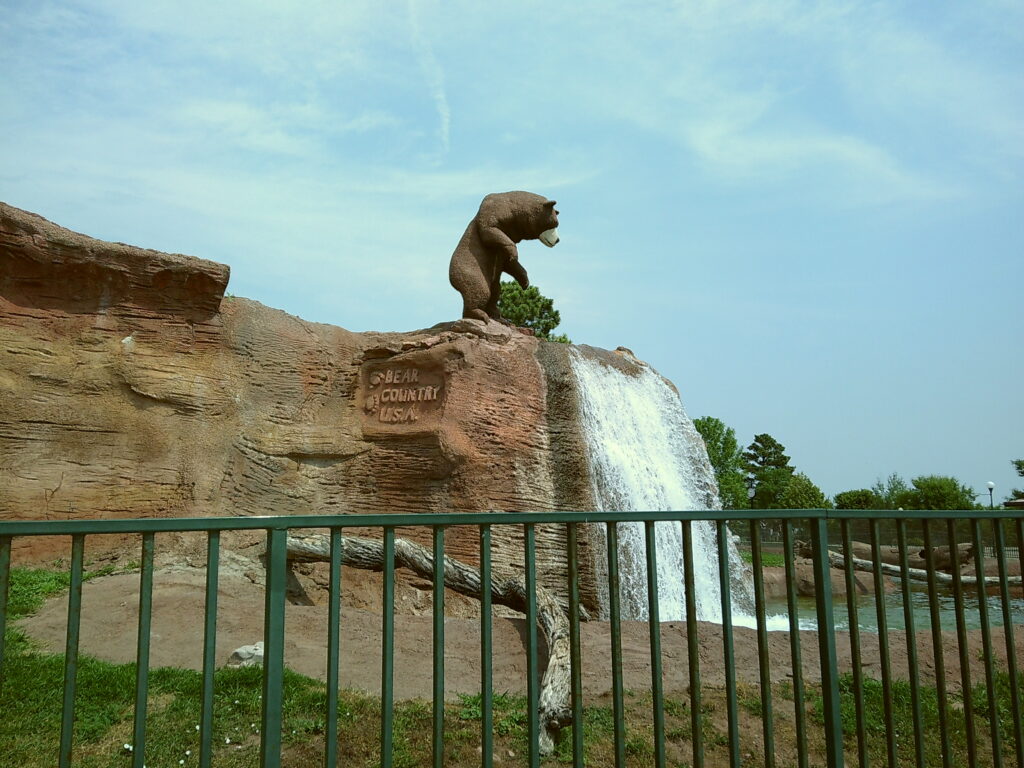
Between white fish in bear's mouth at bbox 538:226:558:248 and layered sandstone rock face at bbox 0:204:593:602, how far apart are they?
177cm

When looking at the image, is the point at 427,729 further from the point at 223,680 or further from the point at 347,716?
the point at 223,680

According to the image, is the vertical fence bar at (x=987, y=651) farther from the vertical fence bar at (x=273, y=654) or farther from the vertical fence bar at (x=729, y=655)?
the vertical fence bar at (x=273, y=654)

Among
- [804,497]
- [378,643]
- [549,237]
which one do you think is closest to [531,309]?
[804,497]

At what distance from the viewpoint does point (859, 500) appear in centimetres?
2992

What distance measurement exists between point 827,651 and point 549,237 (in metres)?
9.91

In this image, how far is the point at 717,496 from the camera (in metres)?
12.2

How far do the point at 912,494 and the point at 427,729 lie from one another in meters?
34.9

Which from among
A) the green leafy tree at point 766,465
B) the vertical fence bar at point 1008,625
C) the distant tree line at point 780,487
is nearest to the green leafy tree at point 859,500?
the distant tree line at point 780,487

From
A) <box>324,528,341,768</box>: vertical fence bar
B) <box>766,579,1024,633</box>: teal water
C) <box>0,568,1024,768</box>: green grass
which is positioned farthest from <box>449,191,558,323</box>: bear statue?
<box>324,528,341,768</box>: vertical fence bar

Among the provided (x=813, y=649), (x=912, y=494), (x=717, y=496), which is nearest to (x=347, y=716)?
(x=813, y=649)

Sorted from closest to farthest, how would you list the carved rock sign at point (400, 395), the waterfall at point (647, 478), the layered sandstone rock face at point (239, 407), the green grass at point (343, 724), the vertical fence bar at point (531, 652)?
the vertical fence bar at point (531, 652), the green grass at point (343, 724), the layered sandstone rock face at point (239, 407), the waterfall at point (647, 478), the carved rock sign at point (400, 395)

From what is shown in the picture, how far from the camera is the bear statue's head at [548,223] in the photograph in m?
12.3

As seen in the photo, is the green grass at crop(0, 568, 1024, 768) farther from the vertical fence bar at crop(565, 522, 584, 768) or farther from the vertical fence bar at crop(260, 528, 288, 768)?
the vertical fence bar at crop(260, 528, 288, 768)

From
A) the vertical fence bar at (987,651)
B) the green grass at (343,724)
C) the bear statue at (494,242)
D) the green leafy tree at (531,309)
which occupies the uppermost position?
the green leafy tree at (531,309)
